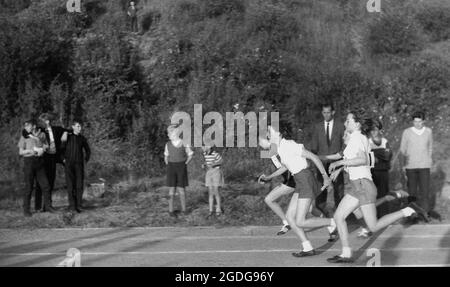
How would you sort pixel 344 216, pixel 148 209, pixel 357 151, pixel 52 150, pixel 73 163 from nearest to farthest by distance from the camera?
pixel 344 216, pixel 357 151, pixel 73 163, pixel 52 150, pixel 148 209

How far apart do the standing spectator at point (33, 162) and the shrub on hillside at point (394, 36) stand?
42.2ft

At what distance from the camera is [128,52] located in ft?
71.8

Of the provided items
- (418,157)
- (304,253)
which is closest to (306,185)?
(304,253)

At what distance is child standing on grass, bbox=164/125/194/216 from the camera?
481 inches

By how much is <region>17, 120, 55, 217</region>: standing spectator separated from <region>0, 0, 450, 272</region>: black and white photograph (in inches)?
1.1

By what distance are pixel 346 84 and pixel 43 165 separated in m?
10.4

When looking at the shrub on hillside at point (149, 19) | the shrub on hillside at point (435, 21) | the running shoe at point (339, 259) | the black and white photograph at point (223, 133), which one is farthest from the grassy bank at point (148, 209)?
the shrub on hillside at point (435, 21)

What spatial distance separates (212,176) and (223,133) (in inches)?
259

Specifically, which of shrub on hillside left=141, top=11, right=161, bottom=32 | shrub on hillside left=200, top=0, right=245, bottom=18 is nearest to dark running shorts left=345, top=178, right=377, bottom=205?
shrub on hillside left=200, top=0, right=245, bottom=18

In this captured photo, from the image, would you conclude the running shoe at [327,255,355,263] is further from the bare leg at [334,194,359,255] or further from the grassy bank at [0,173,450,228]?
the grassy bank at [0,173,450,228]

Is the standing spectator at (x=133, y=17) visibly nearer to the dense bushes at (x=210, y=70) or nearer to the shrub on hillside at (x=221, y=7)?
the dense bushes at (x=210, y=70)

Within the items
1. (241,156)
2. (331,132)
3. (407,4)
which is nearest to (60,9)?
(241,156)

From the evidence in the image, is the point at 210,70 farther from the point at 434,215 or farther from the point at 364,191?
the point at 364,191

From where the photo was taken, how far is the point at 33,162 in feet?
39.8
